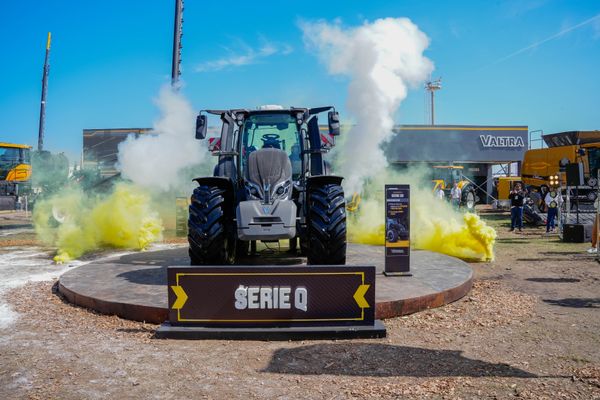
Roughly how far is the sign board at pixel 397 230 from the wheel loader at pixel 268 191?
129 cm

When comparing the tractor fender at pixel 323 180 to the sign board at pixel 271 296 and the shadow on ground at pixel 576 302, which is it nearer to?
the sign board at pixel 271 296

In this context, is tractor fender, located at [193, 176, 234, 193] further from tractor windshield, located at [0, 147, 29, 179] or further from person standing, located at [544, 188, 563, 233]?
tractor windshield, located at [0, 147, 29, 179]

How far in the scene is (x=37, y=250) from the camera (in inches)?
496

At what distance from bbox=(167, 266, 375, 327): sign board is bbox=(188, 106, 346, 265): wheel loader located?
142 cm

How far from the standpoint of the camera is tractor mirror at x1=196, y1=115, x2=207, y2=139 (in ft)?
26.0

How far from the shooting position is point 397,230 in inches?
329

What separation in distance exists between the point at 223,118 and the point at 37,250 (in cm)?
734

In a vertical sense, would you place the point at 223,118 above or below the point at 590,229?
above

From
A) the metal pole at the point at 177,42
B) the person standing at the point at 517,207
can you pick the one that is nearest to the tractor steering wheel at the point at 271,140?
the metal pole at the point at 177,42

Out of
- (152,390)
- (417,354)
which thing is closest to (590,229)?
(417,354)

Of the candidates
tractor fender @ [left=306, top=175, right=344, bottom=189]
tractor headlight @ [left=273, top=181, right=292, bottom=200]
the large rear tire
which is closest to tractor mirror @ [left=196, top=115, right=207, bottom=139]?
tractor headlight @ [left=273, top=181, right=292, bottom=200]

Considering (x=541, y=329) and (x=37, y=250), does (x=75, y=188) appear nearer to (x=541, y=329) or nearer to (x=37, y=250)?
(x=37, y=250)

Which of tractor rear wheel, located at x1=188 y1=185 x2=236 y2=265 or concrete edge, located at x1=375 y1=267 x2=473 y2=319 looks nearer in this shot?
concrete edge, located at x1=375 y1=267 x2=473 y2=319

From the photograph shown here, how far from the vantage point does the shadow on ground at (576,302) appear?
7.11 m
